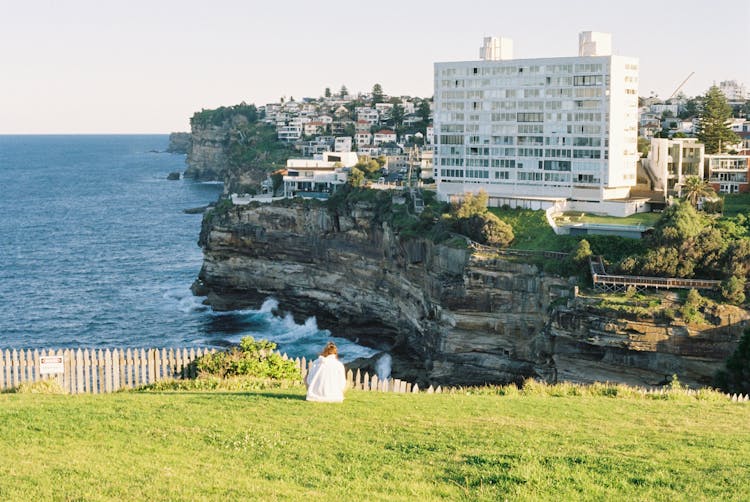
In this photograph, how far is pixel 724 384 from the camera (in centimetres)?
4075

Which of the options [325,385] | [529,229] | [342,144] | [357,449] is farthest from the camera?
[342,144]

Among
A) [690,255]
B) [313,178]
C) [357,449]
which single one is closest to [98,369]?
[357,449]

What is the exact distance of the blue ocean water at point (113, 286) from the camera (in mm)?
67250

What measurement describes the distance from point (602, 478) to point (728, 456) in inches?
136

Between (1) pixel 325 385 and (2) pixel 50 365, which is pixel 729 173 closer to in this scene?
(1) pixel 325 385

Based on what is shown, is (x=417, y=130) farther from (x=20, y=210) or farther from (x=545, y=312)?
(x=545, y=312)

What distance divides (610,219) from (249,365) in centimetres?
4074

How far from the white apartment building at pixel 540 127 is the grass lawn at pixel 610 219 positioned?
1.32 m

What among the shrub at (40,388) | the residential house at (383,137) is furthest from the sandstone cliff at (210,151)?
the shrub at (40,388)

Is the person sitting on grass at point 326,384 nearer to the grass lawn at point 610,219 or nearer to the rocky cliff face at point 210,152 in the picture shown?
the grass lawn at point 610,219

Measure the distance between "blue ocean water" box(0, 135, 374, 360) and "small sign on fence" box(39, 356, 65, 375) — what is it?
Result: 37.9 meters

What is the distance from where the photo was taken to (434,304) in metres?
56.3

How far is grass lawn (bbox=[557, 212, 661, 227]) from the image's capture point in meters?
59.6

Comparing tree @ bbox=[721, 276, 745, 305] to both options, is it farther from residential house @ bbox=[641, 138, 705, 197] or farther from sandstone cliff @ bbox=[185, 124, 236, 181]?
sandstone cliff @ bbox=[185, 124, 236, 181]
